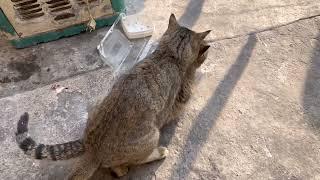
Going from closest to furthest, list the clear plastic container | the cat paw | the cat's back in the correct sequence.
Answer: the cat's back → the cat paw → the clear plastic container

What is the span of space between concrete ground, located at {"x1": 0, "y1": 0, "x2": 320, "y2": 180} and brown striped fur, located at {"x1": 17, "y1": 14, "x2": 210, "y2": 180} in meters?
0.34

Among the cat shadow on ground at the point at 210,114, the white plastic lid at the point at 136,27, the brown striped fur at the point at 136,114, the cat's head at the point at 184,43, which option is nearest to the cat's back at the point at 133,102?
the brown striped fur at the point at 136,114

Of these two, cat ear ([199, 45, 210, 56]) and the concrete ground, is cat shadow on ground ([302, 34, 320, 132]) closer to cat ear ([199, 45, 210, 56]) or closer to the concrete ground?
the concrete ground

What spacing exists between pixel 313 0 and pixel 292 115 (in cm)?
160

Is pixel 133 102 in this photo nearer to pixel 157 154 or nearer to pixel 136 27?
pixel 157 154

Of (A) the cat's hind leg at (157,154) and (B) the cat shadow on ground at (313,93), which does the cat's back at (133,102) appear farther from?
(B) the cat shadow on ground at (313,93)

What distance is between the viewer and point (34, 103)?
375cm

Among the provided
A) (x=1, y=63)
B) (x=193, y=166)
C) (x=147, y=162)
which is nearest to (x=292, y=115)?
(x=193, y=166)

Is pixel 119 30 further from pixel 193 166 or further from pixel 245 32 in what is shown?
pixel 193 166

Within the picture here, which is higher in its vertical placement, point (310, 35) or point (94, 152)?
point (94, 152)

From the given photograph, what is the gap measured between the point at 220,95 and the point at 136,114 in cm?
115

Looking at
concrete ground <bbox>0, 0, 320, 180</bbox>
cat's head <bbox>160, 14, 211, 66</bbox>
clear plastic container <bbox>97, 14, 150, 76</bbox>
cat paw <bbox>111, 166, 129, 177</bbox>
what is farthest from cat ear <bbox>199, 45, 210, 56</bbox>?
cat paw <bbox>111, 166, 129, 177</bbox>

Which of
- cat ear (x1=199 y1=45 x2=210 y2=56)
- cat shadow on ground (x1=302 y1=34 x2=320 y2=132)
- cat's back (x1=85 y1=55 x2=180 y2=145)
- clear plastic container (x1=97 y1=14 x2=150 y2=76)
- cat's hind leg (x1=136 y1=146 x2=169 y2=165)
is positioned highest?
cat's back (x1=85 y1=55 x2=180 y2=145)

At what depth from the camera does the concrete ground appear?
334cm
